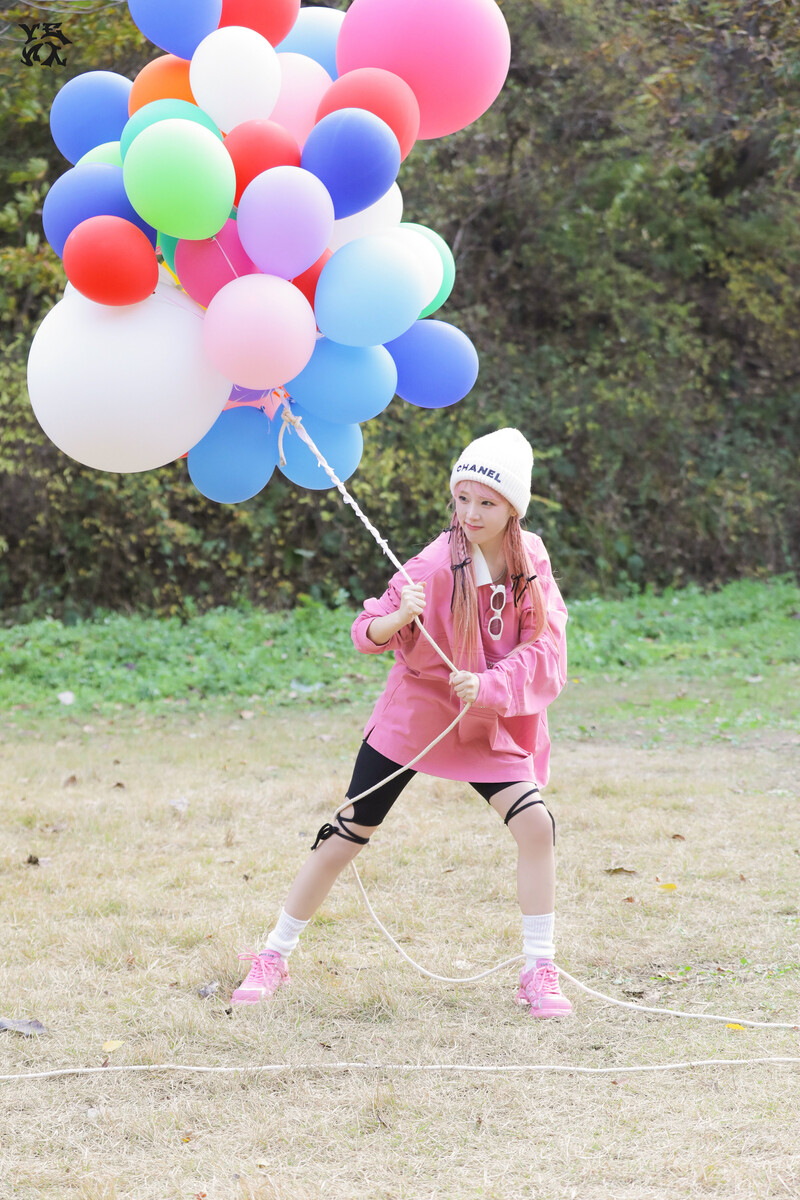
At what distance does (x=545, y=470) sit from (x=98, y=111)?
8344 mm

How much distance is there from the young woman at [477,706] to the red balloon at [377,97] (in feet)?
2.70

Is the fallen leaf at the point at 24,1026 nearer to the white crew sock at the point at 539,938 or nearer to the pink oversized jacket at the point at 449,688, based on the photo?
the pink oversized jacket at the point at 449,688

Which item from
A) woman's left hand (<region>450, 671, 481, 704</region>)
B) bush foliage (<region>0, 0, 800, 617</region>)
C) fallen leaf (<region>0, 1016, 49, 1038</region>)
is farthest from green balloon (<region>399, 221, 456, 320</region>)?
bush foliage (<region>0, 0, 800, 617</region>)

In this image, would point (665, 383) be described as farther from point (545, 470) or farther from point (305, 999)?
point (305, 999)

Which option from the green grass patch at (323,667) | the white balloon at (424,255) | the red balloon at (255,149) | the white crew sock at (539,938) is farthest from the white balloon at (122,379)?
the green grass patch at (323,667)

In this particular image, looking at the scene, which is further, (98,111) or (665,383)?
(665,383)

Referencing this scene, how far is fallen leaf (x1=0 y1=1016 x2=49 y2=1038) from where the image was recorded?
2.84 m

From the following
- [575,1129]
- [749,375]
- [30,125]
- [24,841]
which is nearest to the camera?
[575,1129]

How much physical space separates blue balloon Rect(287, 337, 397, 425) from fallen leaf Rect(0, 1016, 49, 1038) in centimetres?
173

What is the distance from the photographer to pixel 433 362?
3.15 m

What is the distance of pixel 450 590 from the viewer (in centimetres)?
311

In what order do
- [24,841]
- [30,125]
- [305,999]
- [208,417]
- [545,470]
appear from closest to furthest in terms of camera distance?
[208,417], [305,999], [24,841], [30,125], [545,470]

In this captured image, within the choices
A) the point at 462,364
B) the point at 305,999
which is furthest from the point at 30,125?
the point at 305,999

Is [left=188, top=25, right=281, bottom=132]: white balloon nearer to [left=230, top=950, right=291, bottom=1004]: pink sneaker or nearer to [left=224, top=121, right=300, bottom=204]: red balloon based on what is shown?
[left=224, top=121, right=300, bottom=204]: red balloon
